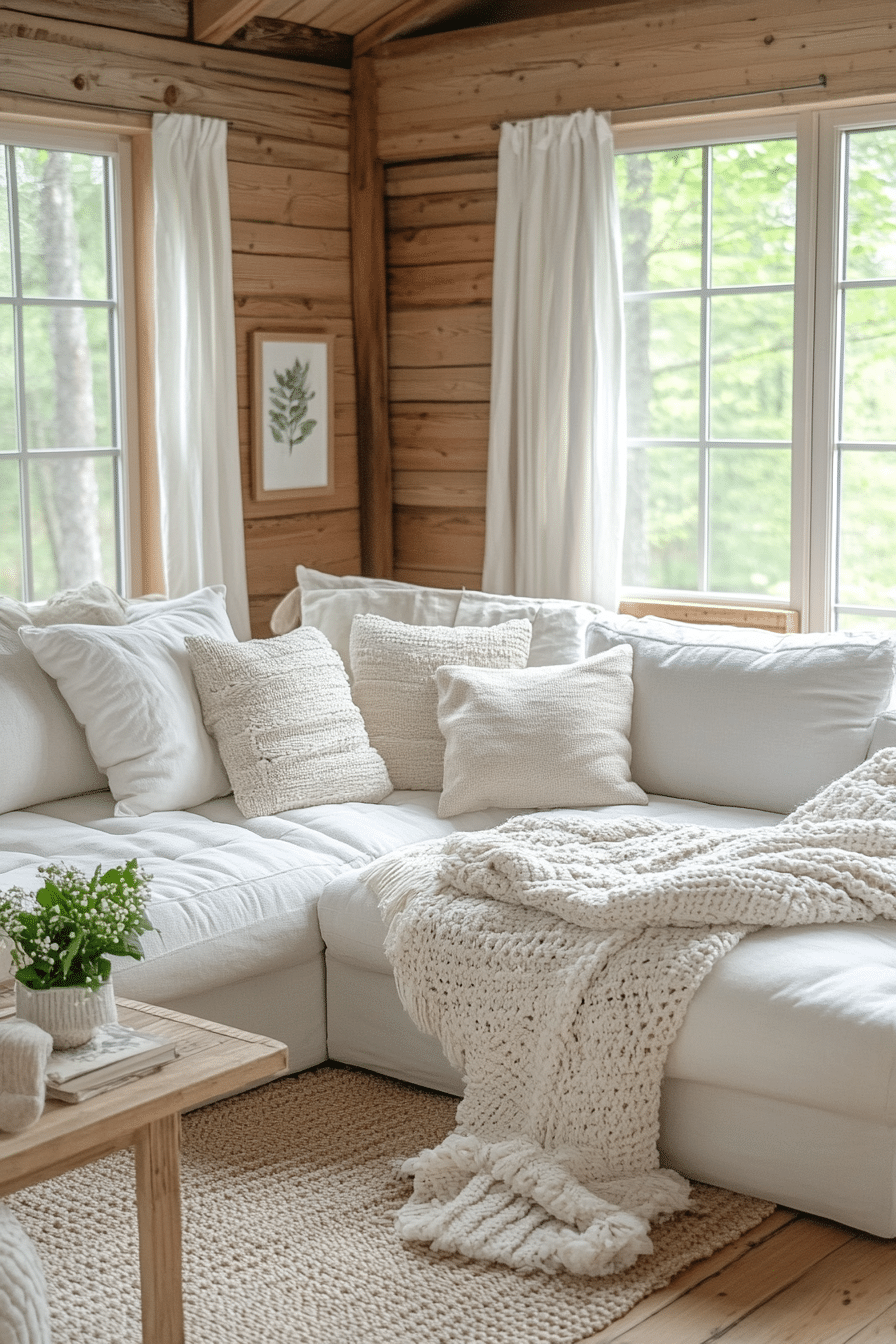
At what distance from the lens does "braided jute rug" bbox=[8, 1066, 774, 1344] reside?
222cm

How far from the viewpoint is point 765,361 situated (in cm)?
428

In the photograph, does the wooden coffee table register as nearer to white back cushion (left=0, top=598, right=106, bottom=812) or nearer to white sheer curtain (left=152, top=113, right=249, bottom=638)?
white back cushion (left=0, top=598, right=106, bottom=812)

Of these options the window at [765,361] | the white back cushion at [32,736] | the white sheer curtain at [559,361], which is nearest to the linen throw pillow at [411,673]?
the white back cushion at [32,736]

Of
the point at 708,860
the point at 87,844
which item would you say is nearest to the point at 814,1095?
the point at 708,860

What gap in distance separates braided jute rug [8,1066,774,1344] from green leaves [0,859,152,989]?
55 cm

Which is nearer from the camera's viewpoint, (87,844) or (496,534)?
(87,844)

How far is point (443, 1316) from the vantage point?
224cm

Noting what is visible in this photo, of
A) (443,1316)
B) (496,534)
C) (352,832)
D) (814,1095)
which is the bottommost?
(443,1316)

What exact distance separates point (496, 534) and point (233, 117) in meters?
1.45

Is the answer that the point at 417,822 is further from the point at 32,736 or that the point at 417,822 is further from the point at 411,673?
the point at 32,736

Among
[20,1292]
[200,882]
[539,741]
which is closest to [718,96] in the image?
[539,741]

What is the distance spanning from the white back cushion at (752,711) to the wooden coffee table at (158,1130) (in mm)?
1545

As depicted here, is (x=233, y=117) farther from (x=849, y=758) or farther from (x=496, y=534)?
(x=849, y=758)

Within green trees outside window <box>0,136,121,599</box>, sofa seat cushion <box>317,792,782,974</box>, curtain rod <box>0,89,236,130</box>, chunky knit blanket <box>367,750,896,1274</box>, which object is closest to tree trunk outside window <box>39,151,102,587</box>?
green trees outside window <box>0,136,121,599</box>
